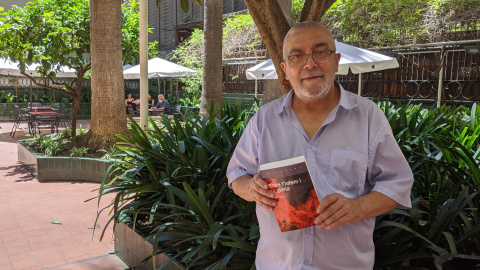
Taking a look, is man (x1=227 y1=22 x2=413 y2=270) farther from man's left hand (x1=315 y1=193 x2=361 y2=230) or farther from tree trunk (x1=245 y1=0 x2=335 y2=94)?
tree trunk (x1=245 y1=0 x2=335 y2=94)

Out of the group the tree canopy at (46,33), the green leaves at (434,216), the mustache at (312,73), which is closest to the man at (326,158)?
the mustache at (312,73)

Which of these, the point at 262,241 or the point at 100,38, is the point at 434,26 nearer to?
the point at 100,38

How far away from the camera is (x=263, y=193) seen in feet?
6.21

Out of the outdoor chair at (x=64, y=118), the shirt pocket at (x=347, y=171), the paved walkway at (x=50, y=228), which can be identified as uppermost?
the shirt pocket at (x=347, y=171)

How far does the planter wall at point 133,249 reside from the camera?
3695 mm

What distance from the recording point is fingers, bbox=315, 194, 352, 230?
179cm

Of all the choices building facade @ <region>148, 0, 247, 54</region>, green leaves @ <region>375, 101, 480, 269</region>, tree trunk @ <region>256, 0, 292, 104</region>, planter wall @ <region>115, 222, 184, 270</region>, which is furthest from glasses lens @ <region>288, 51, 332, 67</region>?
building facade @ <region>148, 0, 247, 54</region>

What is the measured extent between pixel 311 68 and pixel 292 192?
64 centimetres

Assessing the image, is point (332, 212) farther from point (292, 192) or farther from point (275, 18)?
point (275, 18)

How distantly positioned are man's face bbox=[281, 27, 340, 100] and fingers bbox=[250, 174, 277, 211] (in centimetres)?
51

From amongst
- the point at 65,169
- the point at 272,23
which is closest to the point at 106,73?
the point at 65,169

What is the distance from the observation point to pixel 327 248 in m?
1.96

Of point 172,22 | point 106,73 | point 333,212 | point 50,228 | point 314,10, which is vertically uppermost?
point 172,22

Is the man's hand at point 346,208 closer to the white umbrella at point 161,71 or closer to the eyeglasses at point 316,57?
the eyeglasses at point 316,57
